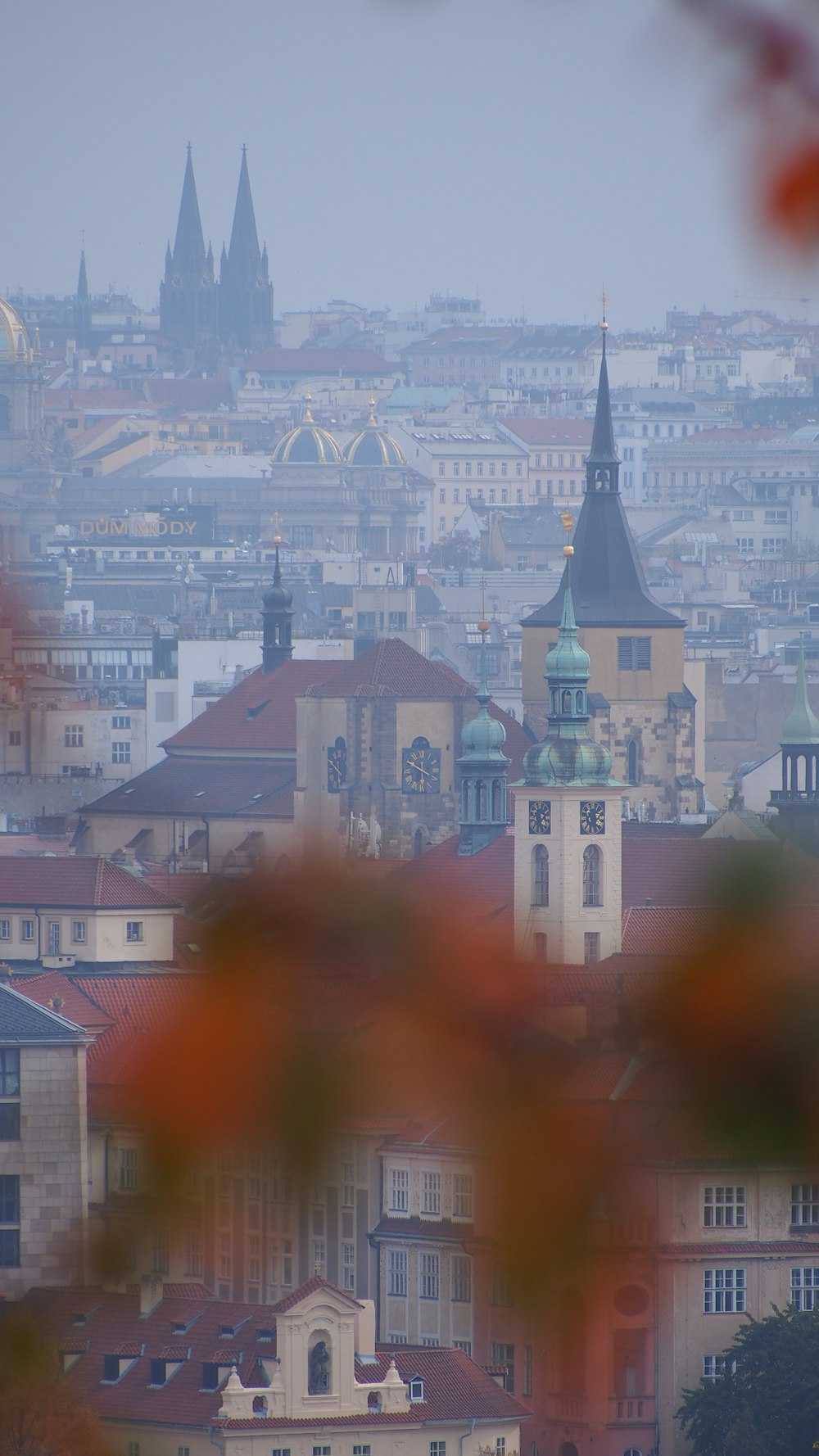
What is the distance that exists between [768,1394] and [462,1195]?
88.0 ft

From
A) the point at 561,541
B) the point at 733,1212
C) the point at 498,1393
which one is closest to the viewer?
Answer: the point at 733,1212

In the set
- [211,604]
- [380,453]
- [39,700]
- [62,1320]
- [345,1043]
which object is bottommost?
[62,1320]

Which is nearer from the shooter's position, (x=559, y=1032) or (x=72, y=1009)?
(x=559, y=1032)

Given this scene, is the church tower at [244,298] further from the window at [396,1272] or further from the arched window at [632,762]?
the window at [396,1272]

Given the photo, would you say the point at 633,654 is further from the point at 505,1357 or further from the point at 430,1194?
the point at 430,1194

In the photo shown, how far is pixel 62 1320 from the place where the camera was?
34.6 ft

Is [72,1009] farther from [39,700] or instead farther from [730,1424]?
[730,1424]

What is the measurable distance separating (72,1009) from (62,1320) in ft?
17.4

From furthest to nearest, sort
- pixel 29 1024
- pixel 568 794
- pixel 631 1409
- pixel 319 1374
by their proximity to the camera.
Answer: pixel 568 794, pixel 319 1374, pixel 29 1024, pixel 631 1409

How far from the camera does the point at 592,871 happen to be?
40594 millimetres

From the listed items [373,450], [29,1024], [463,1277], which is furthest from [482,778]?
[373,450]

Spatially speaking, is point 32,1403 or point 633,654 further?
point 633,654

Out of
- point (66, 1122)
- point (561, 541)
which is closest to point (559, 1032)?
point (66, 1122)

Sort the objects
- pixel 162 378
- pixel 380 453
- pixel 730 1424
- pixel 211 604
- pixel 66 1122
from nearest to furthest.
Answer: pixel 66 1122
pixel 730 1424
pixel 211 604
pixel 380 453
pixel 162 378
